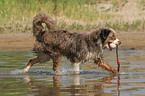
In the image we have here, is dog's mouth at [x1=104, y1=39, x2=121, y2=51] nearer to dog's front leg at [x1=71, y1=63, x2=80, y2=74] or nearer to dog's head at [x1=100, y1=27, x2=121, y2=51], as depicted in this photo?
dog's head at [x1=100, y1=27, x2=121, y2=51]

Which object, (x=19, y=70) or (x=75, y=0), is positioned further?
(x=75, y=0)

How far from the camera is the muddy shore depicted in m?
17.7

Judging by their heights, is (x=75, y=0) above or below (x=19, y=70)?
above

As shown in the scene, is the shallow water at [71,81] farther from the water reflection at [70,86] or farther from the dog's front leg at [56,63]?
the dog's front leg at [56,63]

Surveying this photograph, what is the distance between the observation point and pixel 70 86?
29.0 ft

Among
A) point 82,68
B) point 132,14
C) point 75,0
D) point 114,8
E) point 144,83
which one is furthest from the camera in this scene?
point 114,8

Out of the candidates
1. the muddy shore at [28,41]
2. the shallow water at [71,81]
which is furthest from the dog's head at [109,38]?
→ the muddy shore at [28,41]

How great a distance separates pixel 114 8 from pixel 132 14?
209 cm

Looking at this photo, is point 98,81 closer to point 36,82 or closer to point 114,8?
point 36,82

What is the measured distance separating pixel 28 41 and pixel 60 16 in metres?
3.83

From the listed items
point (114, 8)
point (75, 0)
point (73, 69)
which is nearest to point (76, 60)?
point (73, 69)

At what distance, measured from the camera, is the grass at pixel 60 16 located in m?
21.1

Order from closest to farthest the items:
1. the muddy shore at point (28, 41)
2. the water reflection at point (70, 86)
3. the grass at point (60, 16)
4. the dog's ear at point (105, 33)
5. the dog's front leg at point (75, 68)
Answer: the water reflection at point (70, 86) → the dog's ear at point (105, 33) → the dog's front leg at point (75, 68) → the muddy shore at point (28, 41) → the grass at point (60, 16)

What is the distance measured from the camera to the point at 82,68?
1191 cm
